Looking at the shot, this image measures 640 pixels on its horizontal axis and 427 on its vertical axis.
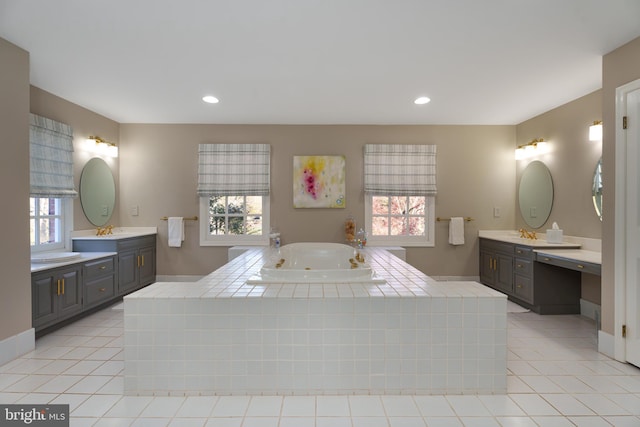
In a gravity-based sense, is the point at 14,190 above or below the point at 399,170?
below

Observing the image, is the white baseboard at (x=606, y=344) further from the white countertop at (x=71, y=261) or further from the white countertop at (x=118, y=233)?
the white countertop at (x=118, y=233)

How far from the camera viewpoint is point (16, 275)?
2.34 m

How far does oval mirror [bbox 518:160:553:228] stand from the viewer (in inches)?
149

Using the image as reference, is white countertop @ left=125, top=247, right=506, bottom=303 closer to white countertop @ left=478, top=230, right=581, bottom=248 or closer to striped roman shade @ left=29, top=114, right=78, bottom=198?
white countertop @ left=478, top=230, right=581, bottom=248

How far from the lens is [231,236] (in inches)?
175

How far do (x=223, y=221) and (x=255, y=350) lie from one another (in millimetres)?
2960

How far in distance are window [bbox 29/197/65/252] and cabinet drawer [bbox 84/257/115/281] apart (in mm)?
530

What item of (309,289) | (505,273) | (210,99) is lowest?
(505,273)

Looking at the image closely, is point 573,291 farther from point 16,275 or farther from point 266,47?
point 16,275

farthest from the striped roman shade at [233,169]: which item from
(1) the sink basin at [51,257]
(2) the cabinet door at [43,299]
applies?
(2) the cabinet door at [43,299]

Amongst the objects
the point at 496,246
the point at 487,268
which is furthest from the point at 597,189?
the point at 487,268

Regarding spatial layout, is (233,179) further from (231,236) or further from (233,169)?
(231,236)

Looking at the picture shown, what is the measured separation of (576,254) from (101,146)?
534 cm

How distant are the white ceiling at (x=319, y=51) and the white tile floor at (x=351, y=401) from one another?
226cm
